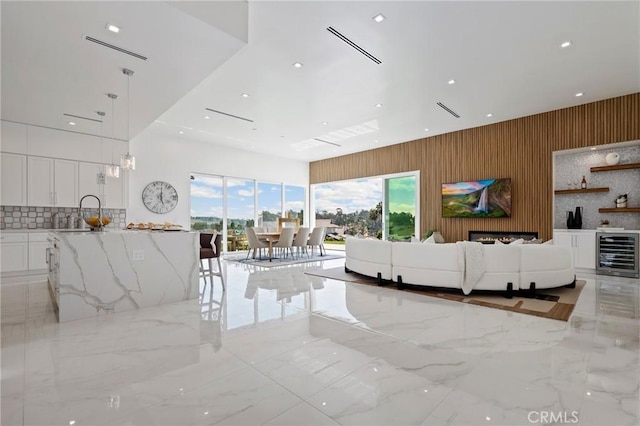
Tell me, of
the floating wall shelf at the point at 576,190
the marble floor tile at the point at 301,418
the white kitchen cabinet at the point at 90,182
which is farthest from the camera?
the white kitchen cabinet at the point at 90,182

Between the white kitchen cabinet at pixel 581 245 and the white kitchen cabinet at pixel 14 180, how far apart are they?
36.0ft

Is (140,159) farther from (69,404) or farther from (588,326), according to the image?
(588,326)

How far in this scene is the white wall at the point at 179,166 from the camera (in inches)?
311

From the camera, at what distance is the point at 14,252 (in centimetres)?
579

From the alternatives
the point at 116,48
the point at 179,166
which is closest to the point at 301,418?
the point at 116,48

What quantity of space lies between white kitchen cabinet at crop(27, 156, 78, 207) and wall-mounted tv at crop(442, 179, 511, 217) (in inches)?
353

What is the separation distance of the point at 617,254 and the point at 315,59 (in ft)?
21.5

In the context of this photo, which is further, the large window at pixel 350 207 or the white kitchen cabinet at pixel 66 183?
the large window at pixel 350 207

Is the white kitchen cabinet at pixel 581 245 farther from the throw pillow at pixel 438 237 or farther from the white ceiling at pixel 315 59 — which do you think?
the white ceiling at pixel 315 59

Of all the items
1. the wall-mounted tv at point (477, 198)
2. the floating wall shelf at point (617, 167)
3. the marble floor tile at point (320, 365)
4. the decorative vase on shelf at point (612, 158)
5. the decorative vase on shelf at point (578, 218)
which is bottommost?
the marble floor tile at point (320, 365)

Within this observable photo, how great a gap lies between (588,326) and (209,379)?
11.7 feet

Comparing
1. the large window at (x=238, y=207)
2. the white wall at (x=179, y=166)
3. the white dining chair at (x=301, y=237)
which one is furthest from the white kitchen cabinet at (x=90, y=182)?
the white dining chair at (x=301, y=237)

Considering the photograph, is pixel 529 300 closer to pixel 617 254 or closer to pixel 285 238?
pixel 617 254

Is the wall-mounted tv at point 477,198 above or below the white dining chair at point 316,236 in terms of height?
above
